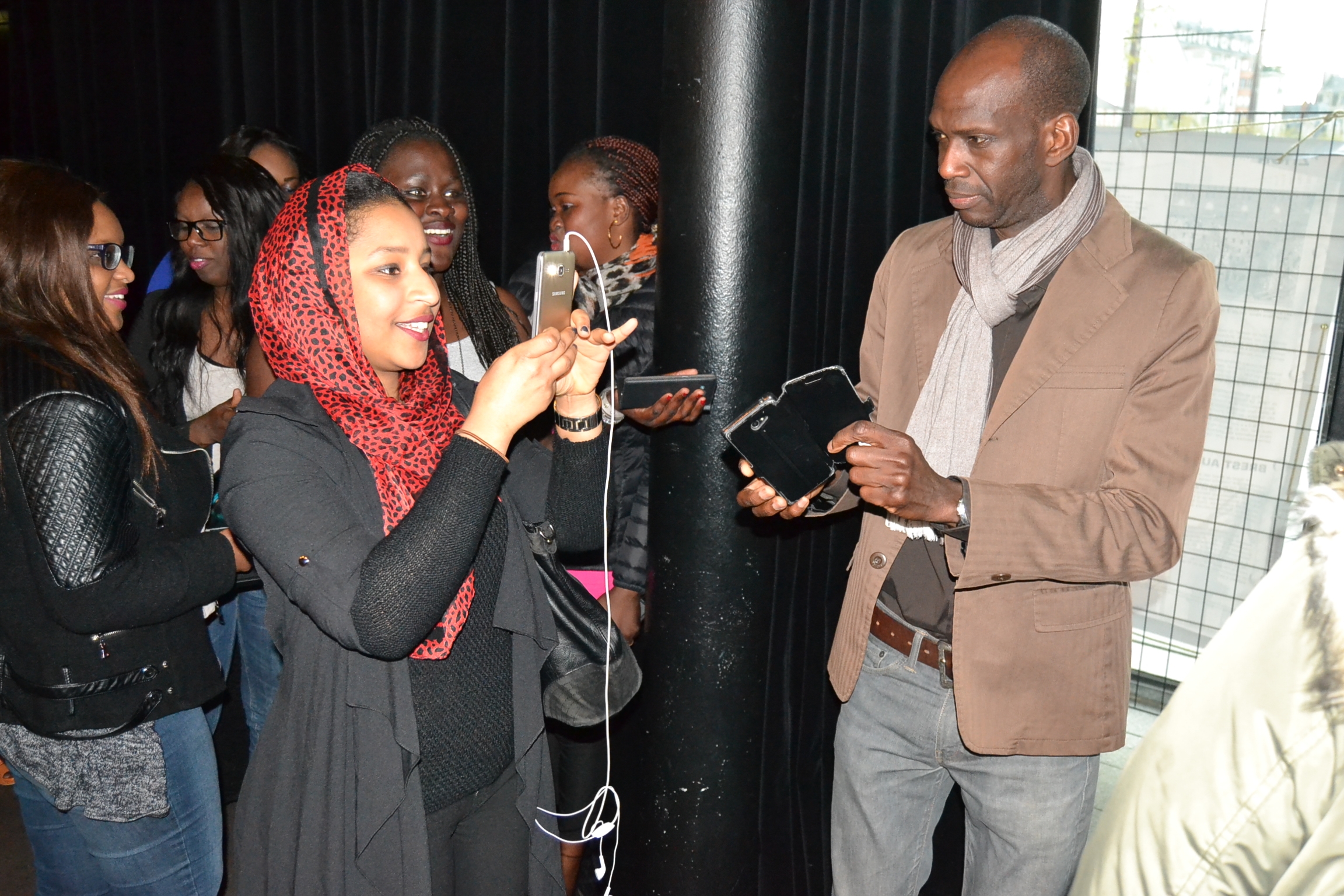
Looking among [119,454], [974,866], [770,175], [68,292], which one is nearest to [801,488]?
[770,175]

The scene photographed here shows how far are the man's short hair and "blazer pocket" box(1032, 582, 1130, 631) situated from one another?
730 mm

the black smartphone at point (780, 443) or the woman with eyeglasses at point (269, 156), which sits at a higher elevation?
the woman with eyeglasses at point (269, 156)

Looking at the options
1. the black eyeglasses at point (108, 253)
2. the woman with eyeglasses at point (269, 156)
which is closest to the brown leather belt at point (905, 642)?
the black eyeglasses at point (108, 253)

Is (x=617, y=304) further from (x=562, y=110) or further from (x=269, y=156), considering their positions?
(x=269, y=156)

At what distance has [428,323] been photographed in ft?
4.61

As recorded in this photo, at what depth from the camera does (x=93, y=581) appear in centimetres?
151

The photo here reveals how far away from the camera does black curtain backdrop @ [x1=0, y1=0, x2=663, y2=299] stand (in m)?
2.80

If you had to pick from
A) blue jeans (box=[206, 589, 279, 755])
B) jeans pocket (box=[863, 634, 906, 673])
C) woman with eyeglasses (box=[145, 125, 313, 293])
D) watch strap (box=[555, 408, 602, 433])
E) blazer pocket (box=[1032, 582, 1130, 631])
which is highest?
woman with eyeglasses (box=[145, 125, 313, 293])

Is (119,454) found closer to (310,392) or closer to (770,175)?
(310,392)

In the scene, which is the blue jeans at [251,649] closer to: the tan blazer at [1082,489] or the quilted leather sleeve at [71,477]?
the quilted leather sleeve at [71,477]

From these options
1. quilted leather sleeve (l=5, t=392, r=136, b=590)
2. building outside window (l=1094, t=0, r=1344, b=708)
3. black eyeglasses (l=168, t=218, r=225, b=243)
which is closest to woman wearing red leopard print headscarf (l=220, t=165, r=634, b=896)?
quilted leather sleeve (l=5, t=392, r=136, b=590)

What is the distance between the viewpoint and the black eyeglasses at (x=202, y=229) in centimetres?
257

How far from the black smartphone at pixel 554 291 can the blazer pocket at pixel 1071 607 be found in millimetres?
851

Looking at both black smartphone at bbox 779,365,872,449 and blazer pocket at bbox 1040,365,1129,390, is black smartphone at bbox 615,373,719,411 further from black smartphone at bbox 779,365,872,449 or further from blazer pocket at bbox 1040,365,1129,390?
blazer pocket at bbox 1040,365,1129,390
